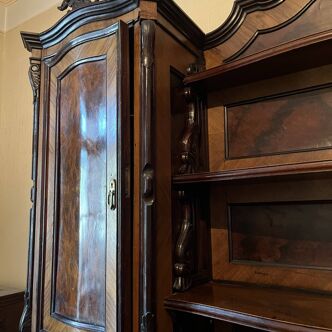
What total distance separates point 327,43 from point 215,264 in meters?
0.82

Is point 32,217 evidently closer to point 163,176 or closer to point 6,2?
point 163,176

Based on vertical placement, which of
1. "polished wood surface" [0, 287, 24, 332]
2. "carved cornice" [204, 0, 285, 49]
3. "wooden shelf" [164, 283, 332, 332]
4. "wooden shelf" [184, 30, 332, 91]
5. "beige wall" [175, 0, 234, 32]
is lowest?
"polished wood surface" [0, 287, 24, 332]

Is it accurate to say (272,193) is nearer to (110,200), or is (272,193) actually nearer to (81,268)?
(110,200)

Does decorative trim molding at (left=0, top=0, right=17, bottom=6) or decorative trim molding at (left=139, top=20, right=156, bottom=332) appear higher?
decorative trim molding at (left=0, top=0, right=17, bottom=6)

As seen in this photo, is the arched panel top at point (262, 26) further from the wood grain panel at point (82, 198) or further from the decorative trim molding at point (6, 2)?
the decorative trim molding at point (6, 2)

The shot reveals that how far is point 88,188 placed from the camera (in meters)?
1.06

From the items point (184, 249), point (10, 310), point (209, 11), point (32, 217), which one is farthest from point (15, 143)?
point (184, 249)

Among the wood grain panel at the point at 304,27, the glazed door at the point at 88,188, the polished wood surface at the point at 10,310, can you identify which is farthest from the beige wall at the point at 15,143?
the wood grain panel at the point at 304,27

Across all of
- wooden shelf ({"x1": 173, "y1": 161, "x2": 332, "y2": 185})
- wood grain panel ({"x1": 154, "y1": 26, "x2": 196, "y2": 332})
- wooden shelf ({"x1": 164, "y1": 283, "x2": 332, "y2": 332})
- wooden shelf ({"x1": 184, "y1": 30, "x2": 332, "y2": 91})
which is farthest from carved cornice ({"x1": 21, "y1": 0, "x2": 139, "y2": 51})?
wooden shelf ({"x1": 164, "y1": 283, "x2": 332, "y2": 332})

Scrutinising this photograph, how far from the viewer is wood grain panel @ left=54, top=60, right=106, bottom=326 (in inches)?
39.7

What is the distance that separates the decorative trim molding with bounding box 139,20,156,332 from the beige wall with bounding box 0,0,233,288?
1.35m

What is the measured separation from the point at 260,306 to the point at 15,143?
1.89 metres

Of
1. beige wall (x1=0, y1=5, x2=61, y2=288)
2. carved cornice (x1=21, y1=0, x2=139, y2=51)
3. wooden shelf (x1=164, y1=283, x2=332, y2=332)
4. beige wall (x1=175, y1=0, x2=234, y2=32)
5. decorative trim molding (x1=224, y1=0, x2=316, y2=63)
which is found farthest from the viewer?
beige wall (x1=0, y1=5, x2=61, y2=288)

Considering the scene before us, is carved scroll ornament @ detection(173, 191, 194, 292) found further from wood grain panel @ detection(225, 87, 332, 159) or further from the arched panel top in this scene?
the arched panel top
